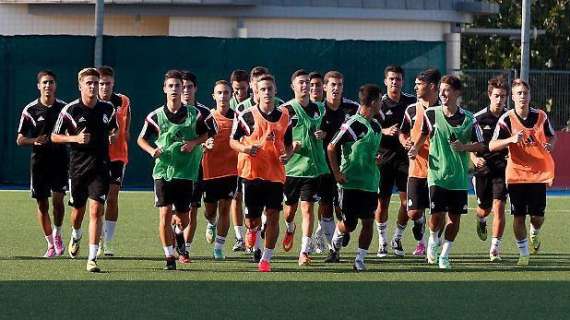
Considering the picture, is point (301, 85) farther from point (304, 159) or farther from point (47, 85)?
point (47, 85)

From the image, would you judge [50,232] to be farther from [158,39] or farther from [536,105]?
[536,105]

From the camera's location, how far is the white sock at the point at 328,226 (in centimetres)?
1820

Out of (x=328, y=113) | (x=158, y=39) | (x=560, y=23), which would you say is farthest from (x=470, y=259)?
(x=560, y=23)

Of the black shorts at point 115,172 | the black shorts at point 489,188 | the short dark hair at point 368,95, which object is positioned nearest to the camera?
the short dark hair at point 368,95

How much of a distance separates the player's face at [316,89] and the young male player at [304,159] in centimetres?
31

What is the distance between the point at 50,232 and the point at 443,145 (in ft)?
14.3

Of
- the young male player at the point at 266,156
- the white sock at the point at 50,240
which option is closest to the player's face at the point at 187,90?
the young male player at the point at 266,156

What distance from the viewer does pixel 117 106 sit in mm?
18094

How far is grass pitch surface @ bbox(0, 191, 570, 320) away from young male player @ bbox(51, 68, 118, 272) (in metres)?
0.77

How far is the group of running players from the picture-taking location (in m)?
16.2

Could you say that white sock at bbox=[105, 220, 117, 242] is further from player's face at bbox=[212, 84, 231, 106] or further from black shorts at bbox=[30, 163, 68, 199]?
player's face at bbox=[212, 84, 231, 106]

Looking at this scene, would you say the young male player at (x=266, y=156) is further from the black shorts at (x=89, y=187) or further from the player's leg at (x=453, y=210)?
the player's leg at (x=453, y=210)

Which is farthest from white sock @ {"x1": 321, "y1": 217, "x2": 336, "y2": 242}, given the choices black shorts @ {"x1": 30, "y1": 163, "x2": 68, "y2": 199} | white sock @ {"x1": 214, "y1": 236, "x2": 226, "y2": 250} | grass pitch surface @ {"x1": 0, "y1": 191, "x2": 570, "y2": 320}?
black shorts @ {"x1": 30, "y1": 163, "x2": 68, "y2": 199}
